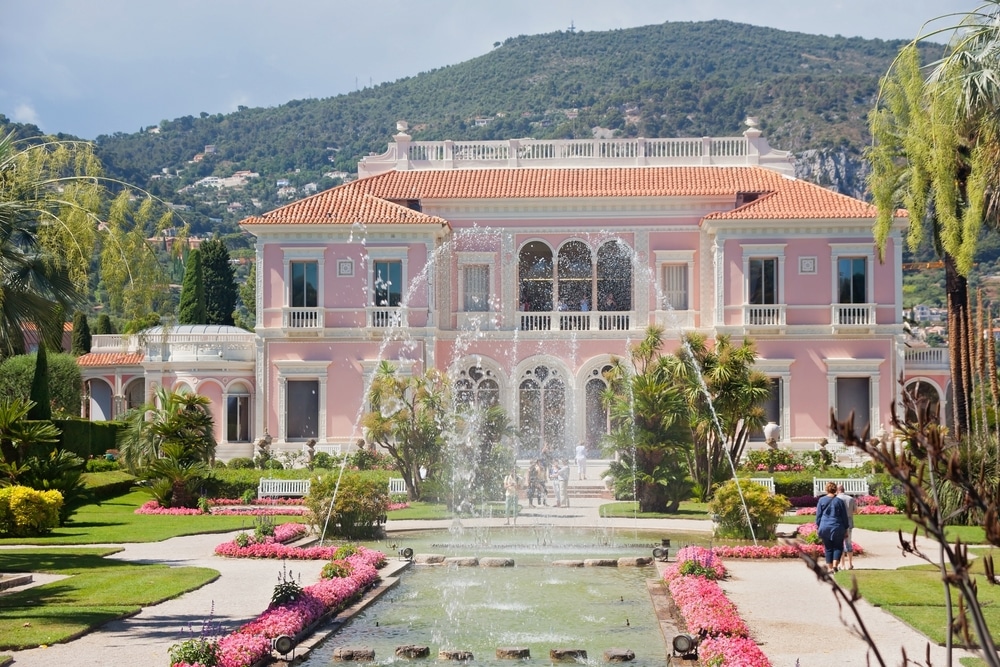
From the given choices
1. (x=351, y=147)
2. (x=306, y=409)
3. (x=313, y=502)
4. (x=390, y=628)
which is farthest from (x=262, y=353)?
(x=351, y=147)

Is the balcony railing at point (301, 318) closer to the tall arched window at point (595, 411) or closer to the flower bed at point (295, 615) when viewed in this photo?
the tall arched window at point (595, 411)

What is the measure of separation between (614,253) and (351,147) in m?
103

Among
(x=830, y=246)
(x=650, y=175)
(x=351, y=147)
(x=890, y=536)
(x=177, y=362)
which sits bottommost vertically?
(x=890, y=536)

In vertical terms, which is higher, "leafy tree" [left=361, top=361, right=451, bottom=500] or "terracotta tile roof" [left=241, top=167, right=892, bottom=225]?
"terracotta tile roof" [left=241, top=167, right=892, bottom=225]

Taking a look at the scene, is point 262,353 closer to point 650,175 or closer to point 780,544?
point 650,175

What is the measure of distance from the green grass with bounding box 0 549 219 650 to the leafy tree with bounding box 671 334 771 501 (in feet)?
45.2

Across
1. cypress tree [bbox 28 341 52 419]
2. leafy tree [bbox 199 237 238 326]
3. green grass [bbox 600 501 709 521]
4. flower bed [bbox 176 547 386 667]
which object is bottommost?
green grass [bbox 600 501 709 521]

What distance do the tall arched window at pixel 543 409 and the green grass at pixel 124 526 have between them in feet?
46.5

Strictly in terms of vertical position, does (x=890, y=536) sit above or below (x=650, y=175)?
below

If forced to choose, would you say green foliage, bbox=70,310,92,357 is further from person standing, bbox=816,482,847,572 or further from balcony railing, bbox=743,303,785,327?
person standing, bbox=816,482,847,572

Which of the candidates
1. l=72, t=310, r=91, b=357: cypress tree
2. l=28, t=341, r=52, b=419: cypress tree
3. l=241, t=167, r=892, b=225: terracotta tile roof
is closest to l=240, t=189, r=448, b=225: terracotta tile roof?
l=241, t=167, r=892, b=225: terracotta tile roof

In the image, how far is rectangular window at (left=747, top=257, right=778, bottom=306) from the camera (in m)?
39.0

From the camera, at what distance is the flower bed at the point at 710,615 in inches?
429

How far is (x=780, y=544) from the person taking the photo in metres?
20.2
